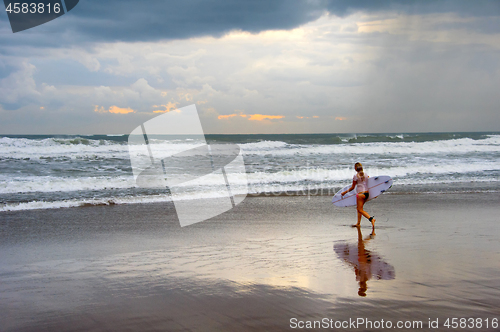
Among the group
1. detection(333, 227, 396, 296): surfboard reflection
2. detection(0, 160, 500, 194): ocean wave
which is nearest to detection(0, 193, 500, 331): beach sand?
detection(333, 227, 396, 296): surfboard reflection

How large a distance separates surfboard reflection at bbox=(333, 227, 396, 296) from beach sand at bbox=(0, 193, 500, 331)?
0.06 feet

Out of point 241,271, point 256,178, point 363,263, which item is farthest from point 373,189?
point 256,178

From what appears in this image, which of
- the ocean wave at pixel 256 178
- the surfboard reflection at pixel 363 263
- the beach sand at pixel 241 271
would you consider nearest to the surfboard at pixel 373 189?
the beach sand at pixel 241 271

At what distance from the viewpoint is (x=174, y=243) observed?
6.77 m

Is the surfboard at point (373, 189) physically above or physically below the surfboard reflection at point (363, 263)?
above

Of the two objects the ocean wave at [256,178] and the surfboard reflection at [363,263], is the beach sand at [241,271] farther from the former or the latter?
the ocean wave at [256,178]

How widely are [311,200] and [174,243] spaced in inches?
233

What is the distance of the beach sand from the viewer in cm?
375

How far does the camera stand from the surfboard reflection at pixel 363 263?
4750mm

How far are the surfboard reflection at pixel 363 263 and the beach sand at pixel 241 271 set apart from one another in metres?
0.02

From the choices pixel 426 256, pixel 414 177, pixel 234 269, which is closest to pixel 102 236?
pixel 234 269

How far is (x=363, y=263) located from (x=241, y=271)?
1.76 metres

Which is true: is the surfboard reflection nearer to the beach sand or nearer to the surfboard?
the beach sand

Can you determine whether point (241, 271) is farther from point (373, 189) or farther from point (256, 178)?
point (256, 178)
